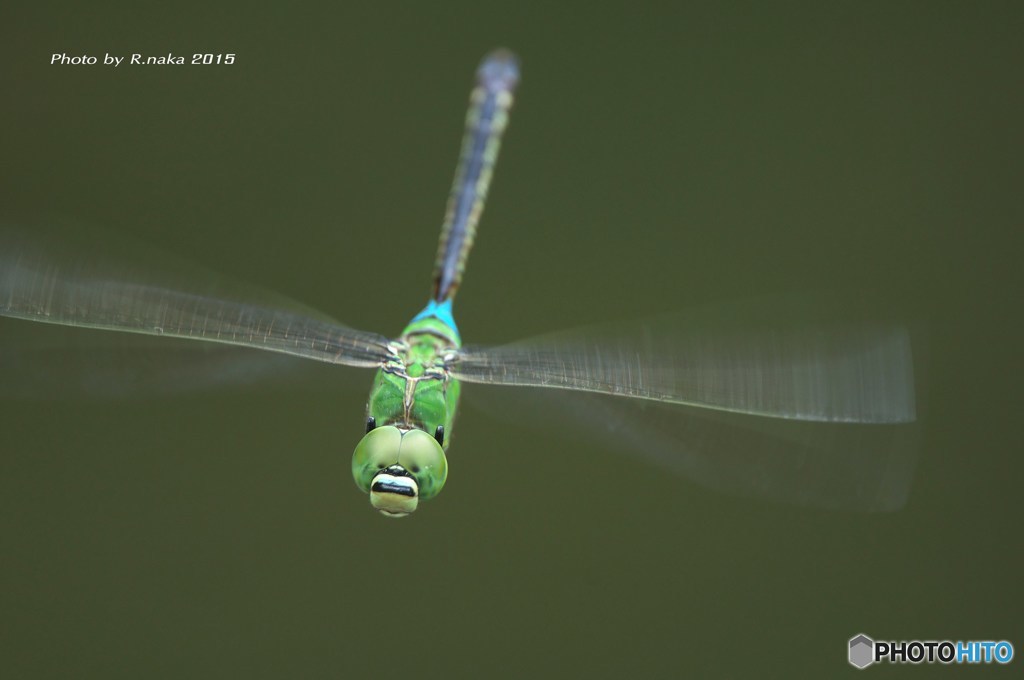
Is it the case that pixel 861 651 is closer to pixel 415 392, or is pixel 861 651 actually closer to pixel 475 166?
pixel 415 392

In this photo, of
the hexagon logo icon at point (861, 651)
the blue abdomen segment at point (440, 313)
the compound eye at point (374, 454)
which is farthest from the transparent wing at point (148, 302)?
the hexagon logo icon at point (861, 651)

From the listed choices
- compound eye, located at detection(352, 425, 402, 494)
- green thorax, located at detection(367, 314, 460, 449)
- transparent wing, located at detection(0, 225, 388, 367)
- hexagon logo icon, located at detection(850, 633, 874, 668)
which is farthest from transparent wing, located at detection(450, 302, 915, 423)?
hexagon logo icon, located at detection(850, 633, 874, 668)

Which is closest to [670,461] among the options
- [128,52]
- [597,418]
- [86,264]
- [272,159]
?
[597,418]

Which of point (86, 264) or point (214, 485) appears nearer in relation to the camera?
point (86, 264)

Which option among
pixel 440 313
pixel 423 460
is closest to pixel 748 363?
pixel 423 460

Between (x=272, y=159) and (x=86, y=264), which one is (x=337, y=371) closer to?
(x=86, y=264)

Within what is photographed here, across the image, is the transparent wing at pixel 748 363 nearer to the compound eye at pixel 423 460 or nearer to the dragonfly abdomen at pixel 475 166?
the compound eye at pixel 423 460
